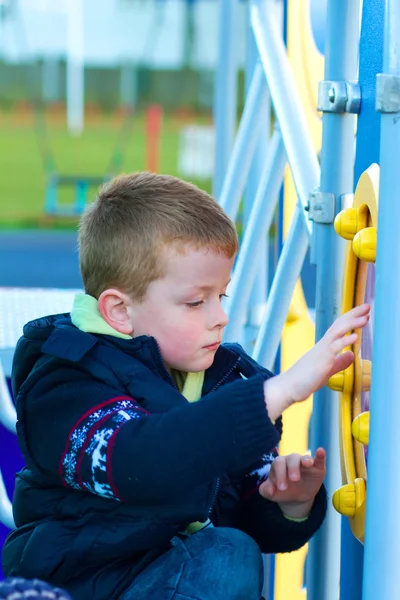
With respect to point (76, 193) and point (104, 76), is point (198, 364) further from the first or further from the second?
point (104, 76)

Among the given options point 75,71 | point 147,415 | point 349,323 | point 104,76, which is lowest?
point 104,76

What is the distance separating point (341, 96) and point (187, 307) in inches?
14.7

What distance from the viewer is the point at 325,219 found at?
4.77 ft

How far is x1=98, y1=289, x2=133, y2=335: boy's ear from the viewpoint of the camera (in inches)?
49.8

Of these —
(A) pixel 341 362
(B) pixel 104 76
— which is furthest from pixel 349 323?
(B) pixel 104 76

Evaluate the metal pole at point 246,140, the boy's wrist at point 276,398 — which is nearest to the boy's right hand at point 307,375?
the boy's wrist at point 276,398

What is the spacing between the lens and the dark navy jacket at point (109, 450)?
3.60 feet

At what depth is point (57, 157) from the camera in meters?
20.1

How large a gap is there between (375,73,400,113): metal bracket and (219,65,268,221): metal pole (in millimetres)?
1041

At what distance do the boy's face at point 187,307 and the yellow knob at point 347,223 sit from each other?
0.54 feet

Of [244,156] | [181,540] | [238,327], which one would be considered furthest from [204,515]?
[244,156]

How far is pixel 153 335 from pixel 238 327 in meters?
0.81

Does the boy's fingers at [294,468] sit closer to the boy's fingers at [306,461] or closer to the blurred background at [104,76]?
the boy's fingers at [306,461]

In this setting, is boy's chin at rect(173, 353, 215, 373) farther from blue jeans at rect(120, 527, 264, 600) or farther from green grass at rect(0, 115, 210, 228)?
green grass at rect(0, 115, 210, 228)
